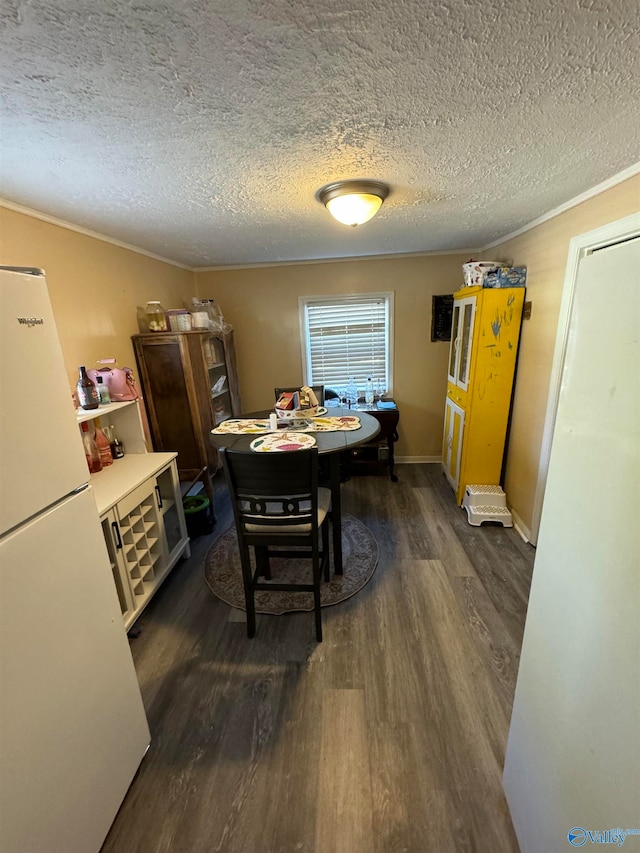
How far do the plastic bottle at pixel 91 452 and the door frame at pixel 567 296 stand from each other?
252cm

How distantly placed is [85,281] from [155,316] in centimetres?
61

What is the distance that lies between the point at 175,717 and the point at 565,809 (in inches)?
55.6

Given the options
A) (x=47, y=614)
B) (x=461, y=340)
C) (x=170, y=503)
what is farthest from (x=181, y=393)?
(x=461, y=340)

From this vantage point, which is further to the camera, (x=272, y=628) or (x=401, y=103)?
(x=272, y=628)

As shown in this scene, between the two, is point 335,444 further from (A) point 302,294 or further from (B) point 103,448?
(A) point 302,294

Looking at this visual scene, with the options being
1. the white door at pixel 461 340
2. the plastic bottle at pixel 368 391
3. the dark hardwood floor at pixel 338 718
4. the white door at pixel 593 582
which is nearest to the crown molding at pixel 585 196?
the white door at pixel 461 340

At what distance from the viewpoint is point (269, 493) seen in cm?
156

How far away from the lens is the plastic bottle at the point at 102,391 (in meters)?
2.00

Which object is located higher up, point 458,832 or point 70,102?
point 70,102

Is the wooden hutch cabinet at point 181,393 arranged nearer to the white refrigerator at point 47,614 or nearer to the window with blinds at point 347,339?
the window with blinds at point 347,339

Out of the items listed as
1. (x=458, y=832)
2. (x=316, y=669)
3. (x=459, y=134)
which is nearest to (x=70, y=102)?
(x=459, y=134)

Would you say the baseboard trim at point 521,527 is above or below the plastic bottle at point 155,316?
below

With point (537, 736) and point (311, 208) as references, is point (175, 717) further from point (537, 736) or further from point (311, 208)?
point (311, 208)

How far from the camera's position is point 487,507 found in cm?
266
